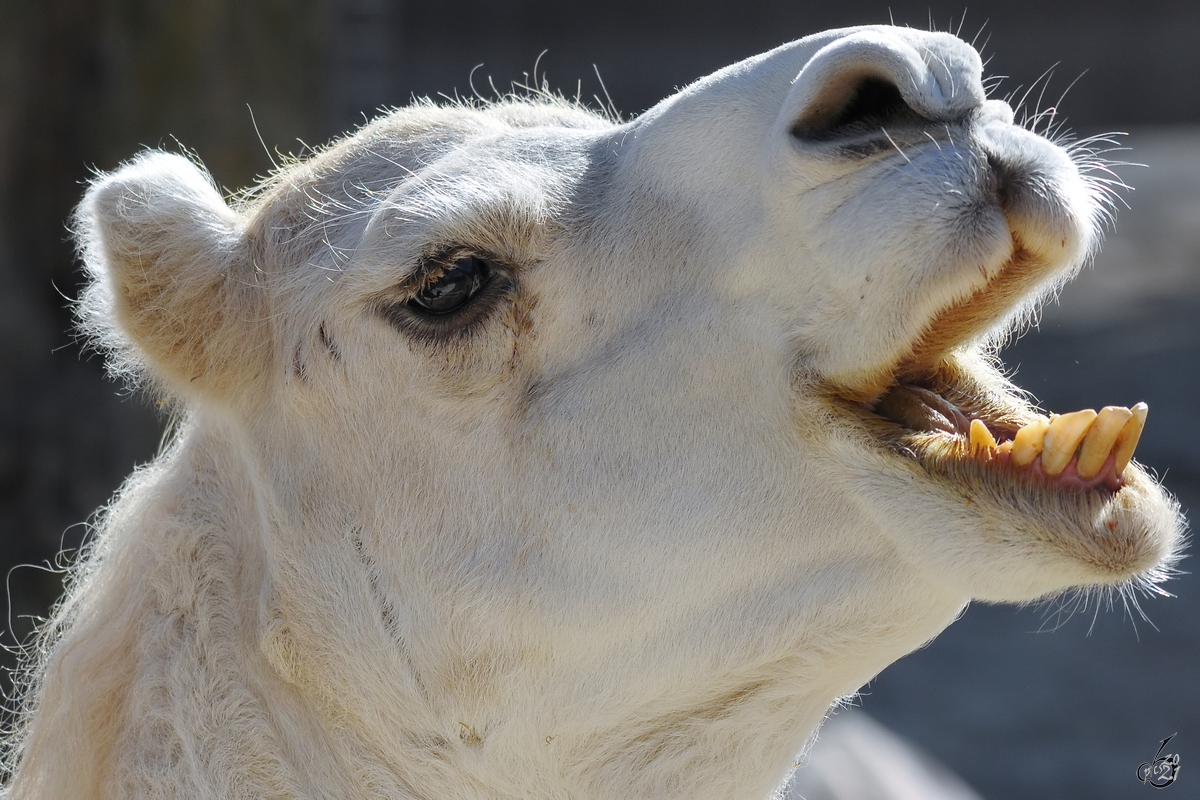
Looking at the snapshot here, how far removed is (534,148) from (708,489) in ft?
2.33

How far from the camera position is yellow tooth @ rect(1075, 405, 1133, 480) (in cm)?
165

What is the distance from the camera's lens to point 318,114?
615 centimetres

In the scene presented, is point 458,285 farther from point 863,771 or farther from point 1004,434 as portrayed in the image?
point 863,771

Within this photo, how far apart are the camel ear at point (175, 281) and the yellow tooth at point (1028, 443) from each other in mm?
1356

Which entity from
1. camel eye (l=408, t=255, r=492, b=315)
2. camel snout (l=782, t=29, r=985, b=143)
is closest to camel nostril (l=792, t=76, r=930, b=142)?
camel snout (l=782, t=29, r=985, b=143)

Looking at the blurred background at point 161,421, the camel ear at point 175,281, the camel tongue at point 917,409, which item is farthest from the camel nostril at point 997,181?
the blurred background at point 161,421

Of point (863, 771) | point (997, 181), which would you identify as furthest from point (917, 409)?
point (863, 771)

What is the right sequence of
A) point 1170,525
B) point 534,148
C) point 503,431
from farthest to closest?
1. point 534,148
2. point 503,431
3. point 1170,525

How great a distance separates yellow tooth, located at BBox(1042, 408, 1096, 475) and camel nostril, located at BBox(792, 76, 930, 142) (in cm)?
45

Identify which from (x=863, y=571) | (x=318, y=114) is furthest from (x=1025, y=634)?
(x=863, y=571)

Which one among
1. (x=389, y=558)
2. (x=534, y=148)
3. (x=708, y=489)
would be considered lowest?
(x=389, y=558)

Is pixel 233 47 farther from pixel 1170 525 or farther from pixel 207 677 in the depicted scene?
pixel 1170 525

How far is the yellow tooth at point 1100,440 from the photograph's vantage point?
1.65 meters

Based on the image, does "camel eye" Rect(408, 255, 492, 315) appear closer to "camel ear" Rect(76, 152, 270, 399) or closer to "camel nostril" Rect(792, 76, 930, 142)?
"camel ear" Rect(76, 152, 270, 399)
